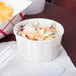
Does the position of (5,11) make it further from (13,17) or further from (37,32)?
(37,32)

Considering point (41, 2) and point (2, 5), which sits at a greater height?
point (2, 5)

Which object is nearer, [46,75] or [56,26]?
[46,75]

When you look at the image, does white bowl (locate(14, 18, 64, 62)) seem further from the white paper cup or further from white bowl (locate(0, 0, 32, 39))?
the white paper cup

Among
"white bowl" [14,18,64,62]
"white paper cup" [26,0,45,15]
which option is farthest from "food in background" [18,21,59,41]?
"white paper cup" [26,0,45,15]

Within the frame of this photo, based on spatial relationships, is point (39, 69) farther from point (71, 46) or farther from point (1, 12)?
point (1, 12)

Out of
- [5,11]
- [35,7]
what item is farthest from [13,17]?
[35,7]

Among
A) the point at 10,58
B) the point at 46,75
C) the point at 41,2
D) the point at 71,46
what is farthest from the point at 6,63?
the point at 41,2

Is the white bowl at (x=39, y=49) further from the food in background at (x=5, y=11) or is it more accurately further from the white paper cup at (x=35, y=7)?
the white paper cup at (x=35, y=7)

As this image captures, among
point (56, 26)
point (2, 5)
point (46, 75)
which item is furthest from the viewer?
point (2, 5)
